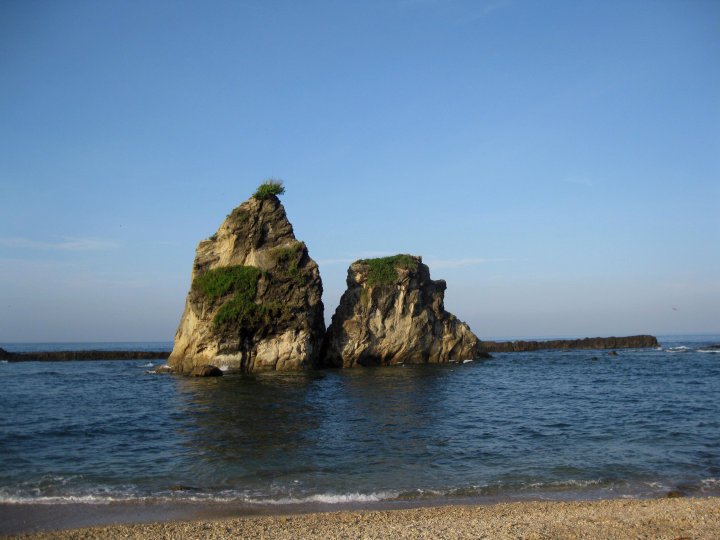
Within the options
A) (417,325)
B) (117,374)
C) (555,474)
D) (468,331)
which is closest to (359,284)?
(417,325)

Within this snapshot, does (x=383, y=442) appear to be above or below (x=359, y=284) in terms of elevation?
below

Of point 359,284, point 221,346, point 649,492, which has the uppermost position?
point 359,284

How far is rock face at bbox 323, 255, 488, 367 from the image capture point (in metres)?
50.6

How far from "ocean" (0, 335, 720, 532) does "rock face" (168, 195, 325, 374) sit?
37.4ft

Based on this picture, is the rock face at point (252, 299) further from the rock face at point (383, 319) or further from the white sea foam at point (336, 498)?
the white sea foam at point (336, 498)

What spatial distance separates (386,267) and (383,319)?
16.2 feet

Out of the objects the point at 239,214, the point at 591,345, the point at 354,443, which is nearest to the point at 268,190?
the point at 239,214

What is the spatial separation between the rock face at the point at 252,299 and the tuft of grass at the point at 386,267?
20.8 ft

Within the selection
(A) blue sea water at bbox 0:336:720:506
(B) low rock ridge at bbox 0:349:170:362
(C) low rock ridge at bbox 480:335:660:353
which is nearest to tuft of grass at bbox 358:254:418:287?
(A) blue sea water at bbox 0:336:720:506

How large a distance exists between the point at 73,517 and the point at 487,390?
79.3 feet

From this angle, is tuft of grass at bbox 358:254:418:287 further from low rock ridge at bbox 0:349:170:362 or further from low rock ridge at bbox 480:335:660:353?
low rock ridge at bbox 480:335:660:353

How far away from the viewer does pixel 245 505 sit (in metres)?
11.6

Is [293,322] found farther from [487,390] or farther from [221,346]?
[487,390]

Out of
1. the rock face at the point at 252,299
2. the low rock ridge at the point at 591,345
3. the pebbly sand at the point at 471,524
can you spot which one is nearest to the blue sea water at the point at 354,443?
the pebbly sand at the point at 471,524
